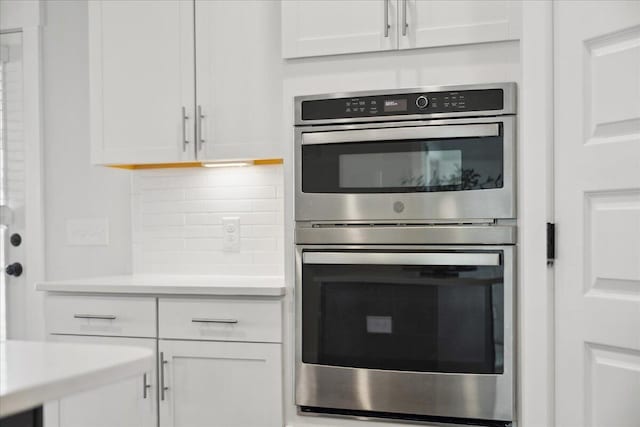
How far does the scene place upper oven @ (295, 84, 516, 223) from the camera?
7.45 feet

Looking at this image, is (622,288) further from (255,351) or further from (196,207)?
(196,207)

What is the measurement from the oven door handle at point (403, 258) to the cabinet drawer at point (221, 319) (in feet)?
0.74

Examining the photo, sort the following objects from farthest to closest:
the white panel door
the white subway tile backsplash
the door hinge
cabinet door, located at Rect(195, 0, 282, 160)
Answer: the white subway tile backsplash < cabinet door, located at Rect(195, 0, 282, 160) < the door hinge < the white panel door

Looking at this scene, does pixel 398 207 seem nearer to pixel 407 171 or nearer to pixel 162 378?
pixel 407 171

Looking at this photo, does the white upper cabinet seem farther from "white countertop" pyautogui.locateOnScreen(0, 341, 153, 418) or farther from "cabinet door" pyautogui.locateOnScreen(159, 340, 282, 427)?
"white countertop" pyautogui.locateOnScreen(0, 341, 153, 418)

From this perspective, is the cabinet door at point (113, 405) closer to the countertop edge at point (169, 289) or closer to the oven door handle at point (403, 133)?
the countertop edge at point (169, 289)

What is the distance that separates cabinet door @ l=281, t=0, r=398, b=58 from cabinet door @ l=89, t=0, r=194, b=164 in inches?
20.3

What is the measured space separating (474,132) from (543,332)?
66cm

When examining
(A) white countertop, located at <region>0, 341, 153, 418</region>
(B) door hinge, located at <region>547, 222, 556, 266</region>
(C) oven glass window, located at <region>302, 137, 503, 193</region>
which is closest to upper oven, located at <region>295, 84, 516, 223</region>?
(C) oven glass window, located at <region>302, 137, 503, 193</region>

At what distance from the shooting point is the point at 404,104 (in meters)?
2.37

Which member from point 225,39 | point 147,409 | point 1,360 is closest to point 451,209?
point 225,39

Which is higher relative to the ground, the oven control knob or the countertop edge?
the oven control knob

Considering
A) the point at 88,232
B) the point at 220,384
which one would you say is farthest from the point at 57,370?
the point at 88,232

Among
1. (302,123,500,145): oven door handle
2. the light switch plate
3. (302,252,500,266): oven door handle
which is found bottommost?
(302,252,500,266): oven door handle
